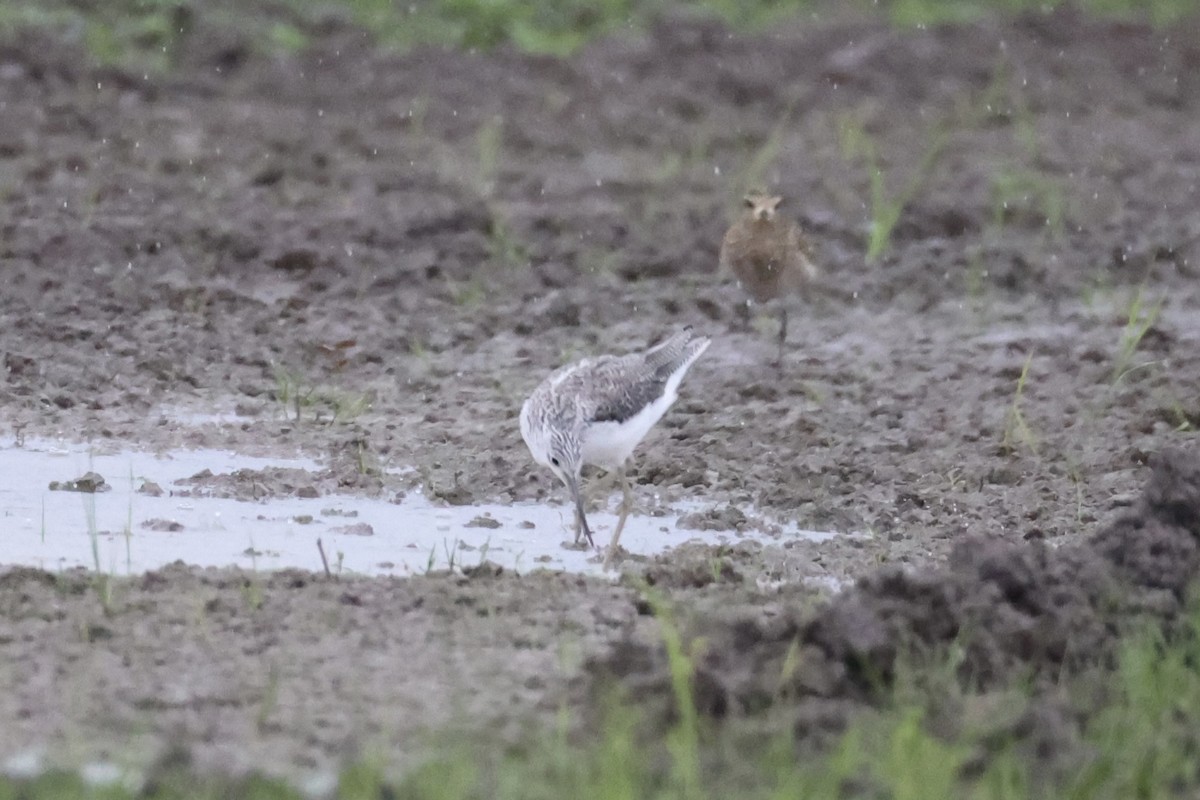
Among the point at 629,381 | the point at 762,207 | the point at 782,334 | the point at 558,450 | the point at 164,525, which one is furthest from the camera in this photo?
the point at 762,207

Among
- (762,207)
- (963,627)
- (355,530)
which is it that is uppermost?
(762,207)

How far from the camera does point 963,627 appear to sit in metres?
5.66

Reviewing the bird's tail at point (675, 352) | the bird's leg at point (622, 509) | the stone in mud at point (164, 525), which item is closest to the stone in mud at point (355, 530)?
the stone in mud at point (164, 525)

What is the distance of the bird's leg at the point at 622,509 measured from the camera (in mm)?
7234

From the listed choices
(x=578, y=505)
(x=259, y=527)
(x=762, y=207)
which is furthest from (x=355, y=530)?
(x=762, y=207)

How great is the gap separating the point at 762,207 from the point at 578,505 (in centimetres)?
368

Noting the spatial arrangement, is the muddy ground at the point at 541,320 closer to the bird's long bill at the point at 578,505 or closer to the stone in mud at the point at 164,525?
the bird's long bill at the point at 578,505

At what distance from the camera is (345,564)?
7.02 m

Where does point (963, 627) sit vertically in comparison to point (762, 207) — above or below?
below

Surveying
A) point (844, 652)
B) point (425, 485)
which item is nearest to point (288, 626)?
point (844, 652)

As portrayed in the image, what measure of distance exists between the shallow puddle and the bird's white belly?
0.77 feet

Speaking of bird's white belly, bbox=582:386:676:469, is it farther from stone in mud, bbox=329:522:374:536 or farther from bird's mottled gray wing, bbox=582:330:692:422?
stone in mud, bbox=329:522:374:536

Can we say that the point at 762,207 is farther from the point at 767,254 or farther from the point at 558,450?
the point at 558,450

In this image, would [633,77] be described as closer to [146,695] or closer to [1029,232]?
[1029,232]
